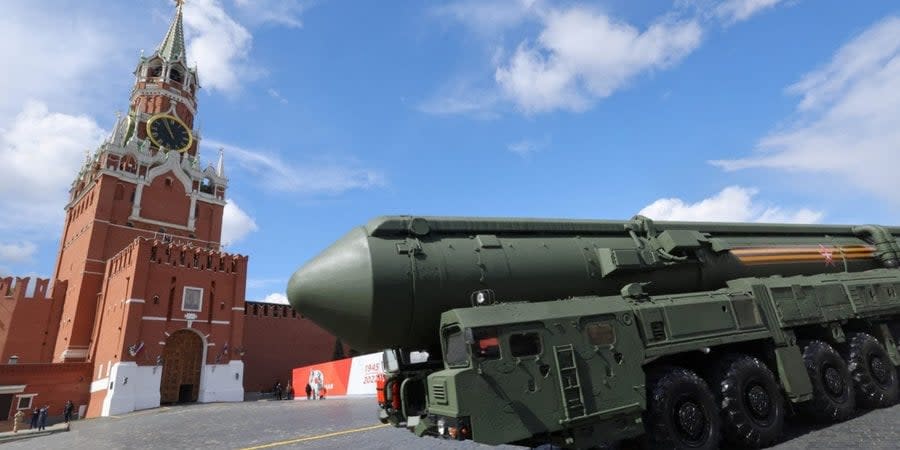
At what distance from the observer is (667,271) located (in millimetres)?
7930

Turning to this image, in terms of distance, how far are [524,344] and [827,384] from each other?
6045 millimetres

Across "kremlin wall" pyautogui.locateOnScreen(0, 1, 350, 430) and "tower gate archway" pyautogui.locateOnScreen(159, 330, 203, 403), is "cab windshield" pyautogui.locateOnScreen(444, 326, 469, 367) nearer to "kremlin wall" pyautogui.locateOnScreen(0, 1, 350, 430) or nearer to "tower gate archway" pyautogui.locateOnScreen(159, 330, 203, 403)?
"kremlin wall" pyautogui.locateOnScreen(0, 1, 350, 430)

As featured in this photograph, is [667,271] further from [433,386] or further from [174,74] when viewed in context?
[174,74]

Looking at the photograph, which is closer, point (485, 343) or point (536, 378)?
point (485, 343)

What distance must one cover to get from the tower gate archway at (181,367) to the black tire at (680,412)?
34.0 meters

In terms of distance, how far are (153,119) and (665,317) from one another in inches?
2013

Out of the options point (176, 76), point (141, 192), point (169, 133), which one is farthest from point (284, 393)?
point (176, 76)

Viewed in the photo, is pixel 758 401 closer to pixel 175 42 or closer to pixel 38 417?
pixel 38 417

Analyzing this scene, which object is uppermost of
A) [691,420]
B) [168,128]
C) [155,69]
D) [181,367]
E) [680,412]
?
[155,69]

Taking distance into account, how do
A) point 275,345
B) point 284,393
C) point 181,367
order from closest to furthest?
point 181,367 → point 284,393 → point 275,345

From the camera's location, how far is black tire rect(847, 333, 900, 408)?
8.20m

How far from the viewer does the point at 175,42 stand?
51094 millimetres

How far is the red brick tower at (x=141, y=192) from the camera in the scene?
121ft

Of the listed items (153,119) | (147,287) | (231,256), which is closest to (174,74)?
(153,119)
